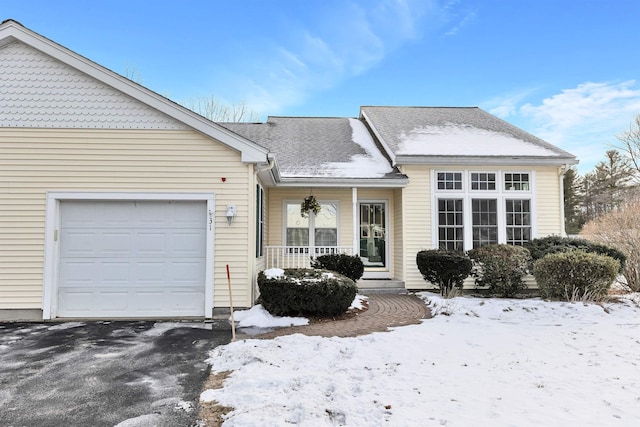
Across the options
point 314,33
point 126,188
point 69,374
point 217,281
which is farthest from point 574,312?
point 314,33

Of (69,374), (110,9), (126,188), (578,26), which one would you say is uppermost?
(110,9)

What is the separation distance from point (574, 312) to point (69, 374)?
26.8ft

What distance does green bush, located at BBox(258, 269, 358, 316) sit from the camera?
6.75m

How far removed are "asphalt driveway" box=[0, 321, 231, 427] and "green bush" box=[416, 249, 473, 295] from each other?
5.16 meters

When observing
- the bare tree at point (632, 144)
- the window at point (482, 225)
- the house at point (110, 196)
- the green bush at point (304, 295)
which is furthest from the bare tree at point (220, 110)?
the bare tree at point (632, 144)

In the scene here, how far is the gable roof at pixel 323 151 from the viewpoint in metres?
9.70

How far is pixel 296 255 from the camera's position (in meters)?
9.88

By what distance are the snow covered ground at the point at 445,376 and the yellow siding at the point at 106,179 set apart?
8.74ft

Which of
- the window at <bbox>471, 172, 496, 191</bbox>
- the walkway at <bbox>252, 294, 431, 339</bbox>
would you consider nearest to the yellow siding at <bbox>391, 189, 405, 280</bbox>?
the walkway at <bbox>252, 294, 431, 339</bbox>

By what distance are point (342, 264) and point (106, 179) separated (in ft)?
18.0

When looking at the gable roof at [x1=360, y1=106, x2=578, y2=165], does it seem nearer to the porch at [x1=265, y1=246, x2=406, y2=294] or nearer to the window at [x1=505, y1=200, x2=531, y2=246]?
the window at [x1=505, y1=200, x2=531, y2=246]

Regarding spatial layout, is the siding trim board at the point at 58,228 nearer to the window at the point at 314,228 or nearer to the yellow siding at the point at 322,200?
the yellow siding at the point at 322,200

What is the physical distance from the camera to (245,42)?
1593 cm

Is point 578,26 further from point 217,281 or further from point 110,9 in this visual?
point 110,9
